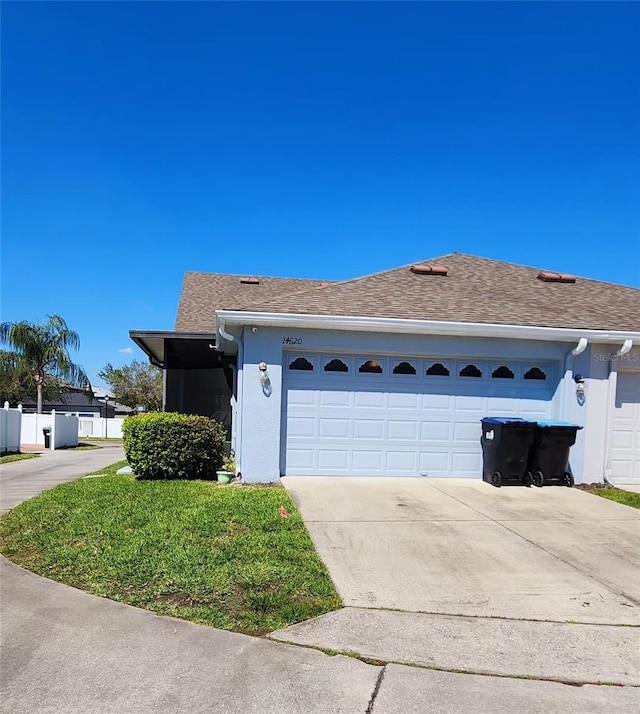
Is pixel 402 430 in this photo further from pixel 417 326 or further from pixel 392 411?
pixel 417 326

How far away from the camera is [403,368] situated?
10594 millimetres

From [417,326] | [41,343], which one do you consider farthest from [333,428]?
[41,343]

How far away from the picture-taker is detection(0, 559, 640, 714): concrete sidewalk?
3.26 m

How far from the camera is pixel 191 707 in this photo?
3223 mm

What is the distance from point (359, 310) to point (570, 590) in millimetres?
6101

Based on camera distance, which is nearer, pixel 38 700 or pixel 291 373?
pixel 38 700

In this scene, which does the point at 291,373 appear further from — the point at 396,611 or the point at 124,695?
the point at 124,695

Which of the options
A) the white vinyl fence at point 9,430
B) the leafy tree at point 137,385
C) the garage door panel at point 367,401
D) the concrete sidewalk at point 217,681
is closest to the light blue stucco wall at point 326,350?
the garage door panel at point 367,401

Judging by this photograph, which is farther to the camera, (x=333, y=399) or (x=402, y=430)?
(x=402, y=430)

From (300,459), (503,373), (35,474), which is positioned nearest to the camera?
(300,459)

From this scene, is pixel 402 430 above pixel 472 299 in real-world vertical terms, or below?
below

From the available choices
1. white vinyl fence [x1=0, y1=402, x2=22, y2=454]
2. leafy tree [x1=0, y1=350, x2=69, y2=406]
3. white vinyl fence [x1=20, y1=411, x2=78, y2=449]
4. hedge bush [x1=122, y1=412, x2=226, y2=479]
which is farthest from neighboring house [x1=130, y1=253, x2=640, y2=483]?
leafy tree [x1=0, y1=350, x2=69, y2=406]

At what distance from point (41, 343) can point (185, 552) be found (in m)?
28.4

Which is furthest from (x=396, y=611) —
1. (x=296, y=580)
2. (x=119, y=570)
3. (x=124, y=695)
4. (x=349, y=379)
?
(x=349, y=379)
